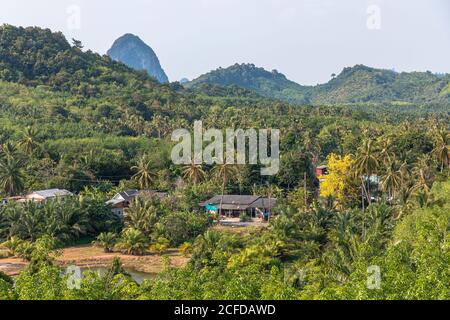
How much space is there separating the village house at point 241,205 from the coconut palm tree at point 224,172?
778mm

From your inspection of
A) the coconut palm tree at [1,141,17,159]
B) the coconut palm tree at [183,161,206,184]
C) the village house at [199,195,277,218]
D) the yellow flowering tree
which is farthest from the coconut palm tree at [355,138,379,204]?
the coconut palm tree at [1,141,17,159]

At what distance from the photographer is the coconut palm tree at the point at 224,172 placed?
4401 cm

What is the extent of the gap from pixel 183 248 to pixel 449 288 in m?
20.7

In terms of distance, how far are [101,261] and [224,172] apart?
14982 mm

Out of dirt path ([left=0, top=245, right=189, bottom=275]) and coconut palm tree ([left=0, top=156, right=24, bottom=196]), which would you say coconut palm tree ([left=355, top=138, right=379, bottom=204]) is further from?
coconut palm tree ([left=0, top=156, right=24, bottom=196])

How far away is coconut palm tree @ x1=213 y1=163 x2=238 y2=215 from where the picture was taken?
4401 centimetres

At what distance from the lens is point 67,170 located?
46625 millimetres

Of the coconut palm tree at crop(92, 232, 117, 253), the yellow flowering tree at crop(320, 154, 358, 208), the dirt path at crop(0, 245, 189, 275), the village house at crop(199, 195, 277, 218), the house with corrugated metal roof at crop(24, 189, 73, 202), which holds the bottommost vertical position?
the dirt path at crop(0, 245, 189, 275)

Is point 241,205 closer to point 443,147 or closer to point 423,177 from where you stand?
point 423,177

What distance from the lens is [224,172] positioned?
44.4 meters

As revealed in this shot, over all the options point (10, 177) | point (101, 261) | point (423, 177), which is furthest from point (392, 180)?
point (10, 177)

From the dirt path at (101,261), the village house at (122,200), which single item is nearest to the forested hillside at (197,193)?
the dirt path at (101,261)

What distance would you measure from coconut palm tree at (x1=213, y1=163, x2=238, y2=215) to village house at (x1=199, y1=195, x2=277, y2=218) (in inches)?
30.6

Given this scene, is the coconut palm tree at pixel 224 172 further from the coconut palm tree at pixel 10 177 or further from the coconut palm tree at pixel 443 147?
the coconut palm tree at pixel 443 147
